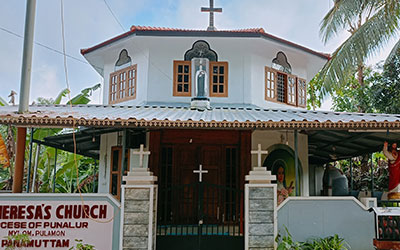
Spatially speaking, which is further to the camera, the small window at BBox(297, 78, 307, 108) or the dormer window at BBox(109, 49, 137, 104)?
the small window at BBox(297, 78, 307, 108)

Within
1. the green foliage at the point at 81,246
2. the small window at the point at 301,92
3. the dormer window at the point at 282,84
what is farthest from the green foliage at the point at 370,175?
the green foliage at the point at 81,246

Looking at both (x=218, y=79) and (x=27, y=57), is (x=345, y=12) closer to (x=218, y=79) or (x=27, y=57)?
(x=218, y=79)

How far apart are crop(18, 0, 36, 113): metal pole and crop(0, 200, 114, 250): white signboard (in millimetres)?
2049

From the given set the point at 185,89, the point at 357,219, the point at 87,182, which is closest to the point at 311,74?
the point at 185,89

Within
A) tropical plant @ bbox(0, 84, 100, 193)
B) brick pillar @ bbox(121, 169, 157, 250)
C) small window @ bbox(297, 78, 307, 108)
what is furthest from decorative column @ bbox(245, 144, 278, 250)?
tropical plant @ bbox(0, 84, 100, 193)

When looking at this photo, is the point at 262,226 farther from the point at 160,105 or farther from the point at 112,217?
the point at 160,105

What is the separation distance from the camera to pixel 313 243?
25.7 ft

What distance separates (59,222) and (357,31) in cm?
1091

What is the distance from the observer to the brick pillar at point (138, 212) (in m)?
7.57

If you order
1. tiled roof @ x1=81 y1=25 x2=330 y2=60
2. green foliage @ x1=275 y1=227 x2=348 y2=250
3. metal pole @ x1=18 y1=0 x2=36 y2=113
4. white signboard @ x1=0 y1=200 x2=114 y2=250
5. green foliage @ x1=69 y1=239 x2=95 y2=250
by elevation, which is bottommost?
green foliage @ x1=69 y1=239 x2=95 y2=250

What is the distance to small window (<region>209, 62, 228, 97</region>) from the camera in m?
11.6

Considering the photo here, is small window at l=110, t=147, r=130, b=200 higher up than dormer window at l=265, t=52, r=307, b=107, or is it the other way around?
dormer window at l=265, t=52, r=307, b=107

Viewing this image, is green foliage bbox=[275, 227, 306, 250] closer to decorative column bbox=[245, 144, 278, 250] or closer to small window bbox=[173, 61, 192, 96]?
decorative column bbox=[245, 144, 278, 250]

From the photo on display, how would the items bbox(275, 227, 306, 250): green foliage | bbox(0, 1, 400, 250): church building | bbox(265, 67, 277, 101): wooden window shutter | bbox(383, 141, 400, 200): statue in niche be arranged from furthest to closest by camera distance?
bbox(265, 67, 277, 101): wooden window shutter
bbox(0, 1, 400, 250): church building
bbox(383, 141, 400, 200): statue in niche
bbox(275, 227, 306, 250): green foliage
